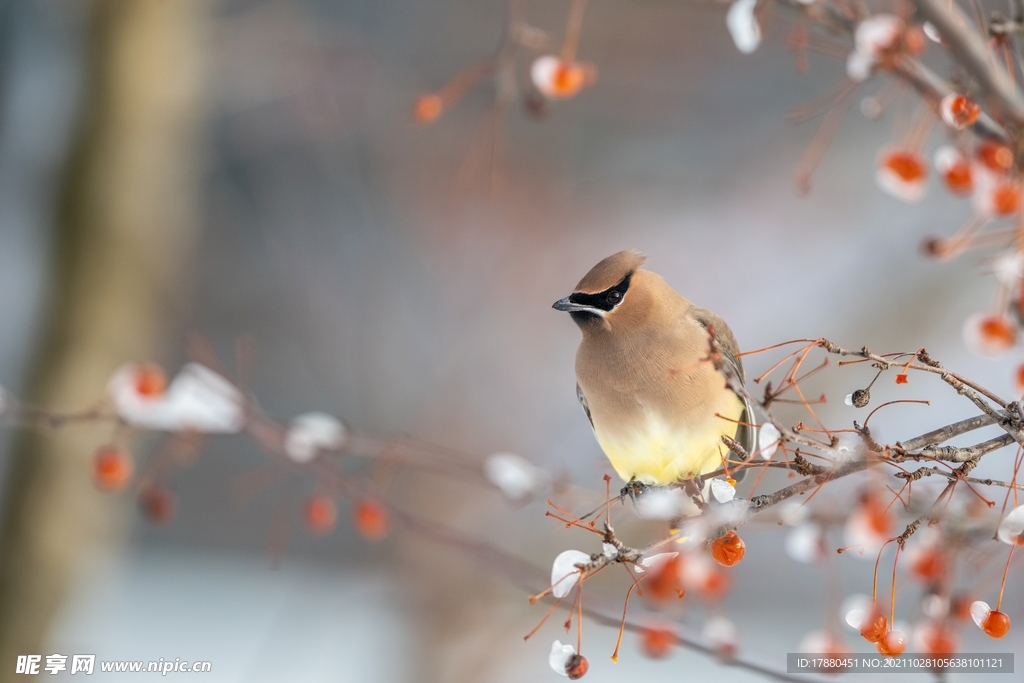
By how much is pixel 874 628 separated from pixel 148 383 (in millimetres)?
1253

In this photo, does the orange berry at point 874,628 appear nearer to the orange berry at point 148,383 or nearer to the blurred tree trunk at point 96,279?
the orange berry at point 148,383

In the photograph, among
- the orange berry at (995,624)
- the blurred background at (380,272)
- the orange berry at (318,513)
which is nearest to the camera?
the orange berry at (995,624)

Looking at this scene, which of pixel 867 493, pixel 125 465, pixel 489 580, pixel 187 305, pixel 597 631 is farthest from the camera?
pixel 187 305

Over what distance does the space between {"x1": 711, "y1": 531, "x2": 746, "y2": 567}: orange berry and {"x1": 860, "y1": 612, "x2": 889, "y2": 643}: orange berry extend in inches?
6.4

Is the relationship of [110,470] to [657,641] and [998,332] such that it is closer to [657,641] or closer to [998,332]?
[657,641]

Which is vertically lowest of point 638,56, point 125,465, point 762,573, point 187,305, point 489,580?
point 125,465

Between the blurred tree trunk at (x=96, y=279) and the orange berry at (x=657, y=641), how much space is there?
164 cm

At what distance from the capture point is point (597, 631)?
10.0ft

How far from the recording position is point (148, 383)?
5.18 ft

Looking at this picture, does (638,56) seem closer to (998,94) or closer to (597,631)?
(597,631)

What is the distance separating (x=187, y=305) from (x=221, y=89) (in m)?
1.05

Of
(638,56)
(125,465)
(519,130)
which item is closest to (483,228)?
(519,130)

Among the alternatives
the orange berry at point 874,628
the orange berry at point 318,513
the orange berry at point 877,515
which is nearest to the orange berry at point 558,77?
the orange berry at point 877,515

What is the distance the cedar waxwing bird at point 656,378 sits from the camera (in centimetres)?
91
